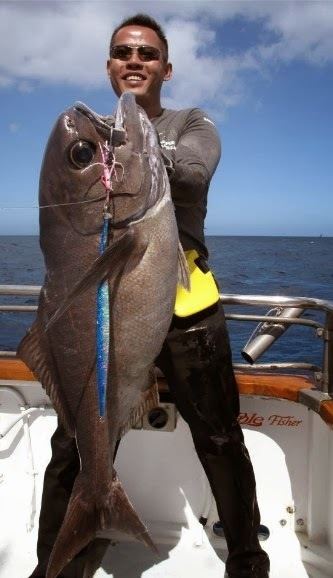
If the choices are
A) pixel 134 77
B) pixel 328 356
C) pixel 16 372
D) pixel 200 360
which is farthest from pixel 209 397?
pixel 134 77

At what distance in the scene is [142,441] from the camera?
3.69 metres

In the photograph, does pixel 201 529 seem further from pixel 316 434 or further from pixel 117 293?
pixel 117 293

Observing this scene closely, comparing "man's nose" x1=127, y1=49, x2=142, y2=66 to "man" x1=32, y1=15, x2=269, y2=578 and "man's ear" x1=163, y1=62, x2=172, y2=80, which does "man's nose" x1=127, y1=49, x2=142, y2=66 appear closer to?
"man" x1=32, y1=15, x2=269, y2=578

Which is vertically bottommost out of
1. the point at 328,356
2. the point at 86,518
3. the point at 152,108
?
the point at 86,518

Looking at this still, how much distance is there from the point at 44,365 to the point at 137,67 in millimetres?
1573

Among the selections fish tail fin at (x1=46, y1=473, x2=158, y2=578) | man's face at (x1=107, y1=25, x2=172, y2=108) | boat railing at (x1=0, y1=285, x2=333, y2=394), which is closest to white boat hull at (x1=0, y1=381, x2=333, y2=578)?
boat railing at (x1=0, y1=285, x2=333, y2=394)

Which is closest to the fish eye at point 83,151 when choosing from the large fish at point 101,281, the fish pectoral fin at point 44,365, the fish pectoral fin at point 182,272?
the large fish at point 101,281

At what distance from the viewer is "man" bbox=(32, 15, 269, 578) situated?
8.64 ft

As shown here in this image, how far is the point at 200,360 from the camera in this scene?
8.65 feet

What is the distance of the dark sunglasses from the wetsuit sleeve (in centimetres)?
41

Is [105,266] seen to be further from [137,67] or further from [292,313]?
[292,313]

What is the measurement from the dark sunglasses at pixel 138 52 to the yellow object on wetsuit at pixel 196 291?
1.02m

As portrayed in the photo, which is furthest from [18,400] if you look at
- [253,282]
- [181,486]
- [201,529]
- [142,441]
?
[253,282]

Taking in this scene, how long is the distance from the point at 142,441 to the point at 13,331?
37.3ft
